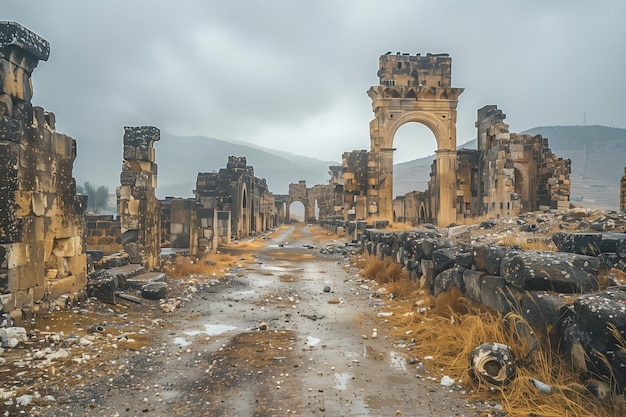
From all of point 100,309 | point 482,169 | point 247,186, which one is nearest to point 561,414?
point 100,309

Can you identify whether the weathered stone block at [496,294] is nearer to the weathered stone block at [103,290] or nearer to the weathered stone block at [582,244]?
the weathered stone block at [582,244]

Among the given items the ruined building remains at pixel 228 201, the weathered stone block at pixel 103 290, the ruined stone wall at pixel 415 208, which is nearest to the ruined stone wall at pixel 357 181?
the ruined stone wall at pixel 415 208

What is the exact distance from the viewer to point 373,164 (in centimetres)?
2306

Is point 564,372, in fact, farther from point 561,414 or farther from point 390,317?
point 390,317

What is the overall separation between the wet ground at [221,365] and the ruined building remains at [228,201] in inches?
353

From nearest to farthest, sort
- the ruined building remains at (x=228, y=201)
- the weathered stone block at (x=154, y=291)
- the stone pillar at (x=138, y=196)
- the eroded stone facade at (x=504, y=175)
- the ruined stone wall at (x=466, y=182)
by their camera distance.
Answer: the weathered stone block at (x=154, y=291)
the stone pillar at (x=138, y=196)
the ruined building remains at (x=228, y=201)
the eroded stone facade at (x=504, y=175)
the ruined stone wall at (x=466, y=182)

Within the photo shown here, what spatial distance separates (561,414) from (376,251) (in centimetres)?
918

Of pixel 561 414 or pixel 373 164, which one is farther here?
pixel 373 164

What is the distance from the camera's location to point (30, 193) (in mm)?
5789

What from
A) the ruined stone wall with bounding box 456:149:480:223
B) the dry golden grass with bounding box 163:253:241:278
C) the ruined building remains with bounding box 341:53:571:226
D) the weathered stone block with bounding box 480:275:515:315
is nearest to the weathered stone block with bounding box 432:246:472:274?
the weathered stone block with bounding box 480:275:515:315

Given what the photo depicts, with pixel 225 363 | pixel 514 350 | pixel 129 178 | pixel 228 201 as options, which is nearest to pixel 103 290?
pixel 225 363

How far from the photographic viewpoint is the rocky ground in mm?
3457

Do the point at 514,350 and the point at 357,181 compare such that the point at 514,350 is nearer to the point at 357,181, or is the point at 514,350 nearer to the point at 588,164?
the point at 357,181

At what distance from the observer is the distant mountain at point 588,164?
6144cm
